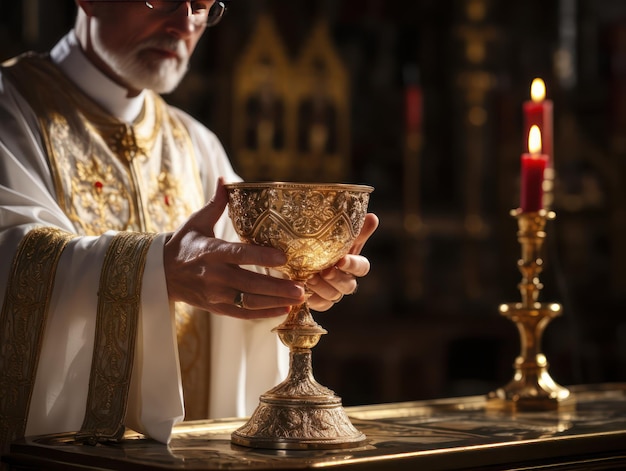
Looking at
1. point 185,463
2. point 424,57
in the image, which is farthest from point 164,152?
point 424,57

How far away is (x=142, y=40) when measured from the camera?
95.5 inches

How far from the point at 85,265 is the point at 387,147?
15.0ft

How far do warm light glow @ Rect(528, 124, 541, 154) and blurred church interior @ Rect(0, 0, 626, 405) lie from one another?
3316 mm

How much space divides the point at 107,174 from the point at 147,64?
254mm

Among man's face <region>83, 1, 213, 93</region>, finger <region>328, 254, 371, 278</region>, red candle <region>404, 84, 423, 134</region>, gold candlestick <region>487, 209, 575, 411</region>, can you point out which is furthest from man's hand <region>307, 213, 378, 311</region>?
red candle <region>404, 84, 423, 134</region>

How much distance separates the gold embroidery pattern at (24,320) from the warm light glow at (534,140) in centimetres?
95

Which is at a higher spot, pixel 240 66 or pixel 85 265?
pixel 240 66

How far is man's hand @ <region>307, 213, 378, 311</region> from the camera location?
194 cm

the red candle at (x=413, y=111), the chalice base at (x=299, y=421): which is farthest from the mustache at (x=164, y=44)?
the red candle at (x=413, y=111)

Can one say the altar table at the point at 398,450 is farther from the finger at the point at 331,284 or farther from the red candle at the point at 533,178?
the red candle at the point at 533,178

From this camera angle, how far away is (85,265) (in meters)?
2.01

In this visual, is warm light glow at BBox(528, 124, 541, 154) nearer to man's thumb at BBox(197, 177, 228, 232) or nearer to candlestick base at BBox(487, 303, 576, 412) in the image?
candlestick base at BBox(487, 303, 576, 412)

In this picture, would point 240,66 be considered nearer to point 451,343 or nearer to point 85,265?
point 451,343

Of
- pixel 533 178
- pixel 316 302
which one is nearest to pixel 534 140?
pixel 533 178
